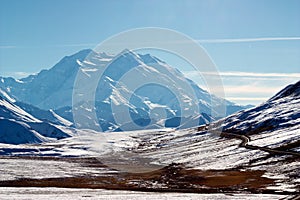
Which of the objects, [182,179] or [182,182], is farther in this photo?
[182,179]

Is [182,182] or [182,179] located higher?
[182,182]

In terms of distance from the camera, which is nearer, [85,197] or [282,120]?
[85,197]

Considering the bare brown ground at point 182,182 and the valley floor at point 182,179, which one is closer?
the valley floor at point 182,179

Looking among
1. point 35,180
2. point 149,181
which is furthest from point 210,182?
point 35,180

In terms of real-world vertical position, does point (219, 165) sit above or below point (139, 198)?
below

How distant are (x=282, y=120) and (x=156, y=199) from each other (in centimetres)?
14562

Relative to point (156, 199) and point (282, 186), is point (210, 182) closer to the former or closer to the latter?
point (282, 186)

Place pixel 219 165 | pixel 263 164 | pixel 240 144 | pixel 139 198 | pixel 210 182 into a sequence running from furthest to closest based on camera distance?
pixel 240 144, pixel 219 165, pixel 263 164, pixel 210 182, pixel 139 198

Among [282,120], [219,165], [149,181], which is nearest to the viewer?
[149,181]

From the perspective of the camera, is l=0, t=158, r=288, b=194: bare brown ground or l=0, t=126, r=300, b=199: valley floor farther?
l=0, t=158, r=288, b=194: bare brown ground

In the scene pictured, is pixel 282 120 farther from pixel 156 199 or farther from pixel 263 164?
pixel 156 199

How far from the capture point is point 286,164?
104m

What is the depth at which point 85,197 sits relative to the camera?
2731 inches

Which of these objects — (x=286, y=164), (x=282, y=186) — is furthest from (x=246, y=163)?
(x=282, y=186)
